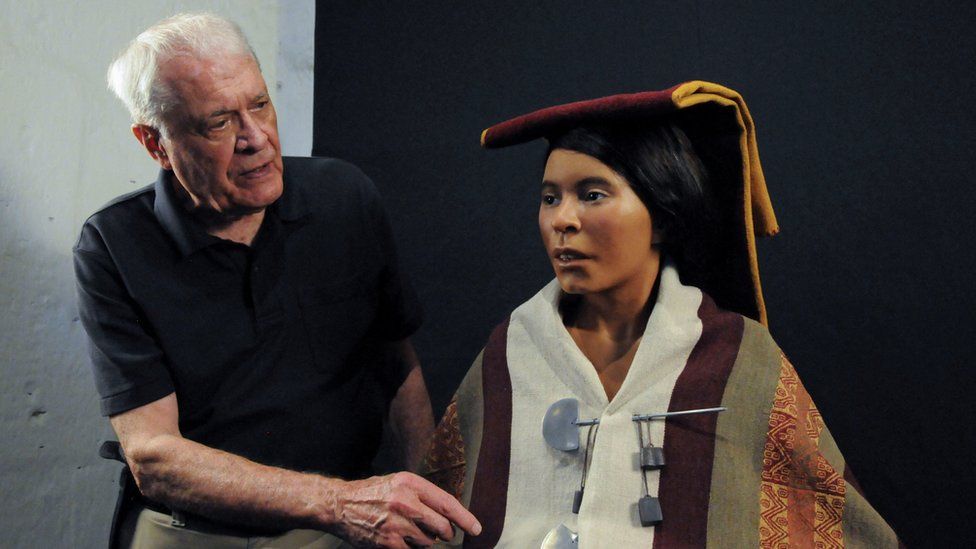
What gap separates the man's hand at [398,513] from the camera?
4.53 feet

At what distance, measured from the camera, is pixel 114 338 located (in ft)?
5.47

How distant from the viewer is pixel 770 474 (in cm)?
133

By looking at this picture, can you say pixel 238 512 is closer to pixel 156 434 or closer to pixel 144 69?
pixel 156 434

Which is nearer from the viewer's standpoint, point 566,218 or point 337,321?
point 566,218

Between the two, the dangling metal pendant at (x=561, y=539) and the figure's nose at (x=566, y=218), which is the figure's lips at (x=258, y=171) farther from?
the dangling metal pendant at (x=561, y=539)

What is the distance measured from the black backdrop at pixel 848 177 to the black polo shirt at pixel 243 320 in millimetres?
449

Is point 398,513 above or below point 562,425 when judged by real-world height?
below

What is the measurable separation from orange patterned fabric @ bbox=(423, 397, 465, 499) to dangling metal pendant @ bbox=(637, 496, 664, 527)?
0.35m

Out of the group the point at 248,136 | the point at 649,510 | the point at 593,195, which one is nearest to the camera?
the point at 649,510

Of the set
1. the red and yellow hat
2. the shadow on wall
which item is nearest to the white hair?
the shadow on wall

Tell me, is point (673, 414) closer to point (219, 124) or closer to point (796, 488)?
Answer: point (796, 488)

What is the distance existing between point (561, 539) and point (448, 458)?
0.30 meters

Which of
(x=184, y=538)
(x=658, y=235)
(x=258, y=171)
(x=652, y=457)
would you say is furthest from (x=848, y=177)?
(x=184, y=538)

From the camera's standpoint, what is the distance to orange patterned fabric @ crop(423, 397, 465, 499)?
154 cm
